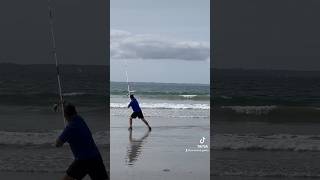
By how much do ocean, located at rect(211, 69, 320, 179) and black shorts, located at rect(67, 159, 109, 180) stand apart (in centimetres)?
353

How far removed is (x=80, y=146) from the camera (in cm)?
658

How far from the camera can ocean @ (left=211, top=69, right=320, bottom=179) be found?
1096 centimetres

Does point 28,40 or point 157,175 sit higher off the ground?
point 28,40

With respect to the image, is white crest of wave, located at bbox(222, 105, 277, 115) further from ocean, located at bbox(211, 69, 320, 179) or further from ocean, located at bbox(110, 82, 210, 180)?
ocean, located at bbox(110, 82, 210, 180)

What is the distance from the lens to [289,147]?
47.7ft

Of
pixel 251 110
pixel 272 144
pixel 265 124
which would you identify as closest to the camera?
pixel 272 144

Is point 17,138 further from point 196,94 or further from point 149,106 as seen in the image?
point 196,94

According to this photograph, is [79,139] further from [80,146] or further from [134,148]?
[134,148]

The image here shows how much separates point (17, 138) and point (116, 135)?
2.86m

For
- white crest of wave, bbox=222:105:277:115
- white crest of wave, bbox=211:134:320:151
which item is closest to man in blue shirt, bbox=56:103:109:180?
white crest of wave, bbox=211:134:320:151

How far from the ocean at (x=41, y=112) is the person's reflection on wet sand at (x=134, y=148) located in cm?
61

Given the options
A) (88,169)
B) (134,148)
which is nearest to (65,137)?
(88,169)

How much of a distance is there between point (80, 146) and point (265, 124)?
64.8 ft

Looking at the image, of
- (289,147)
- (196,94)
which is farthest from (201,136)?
(196,94)
